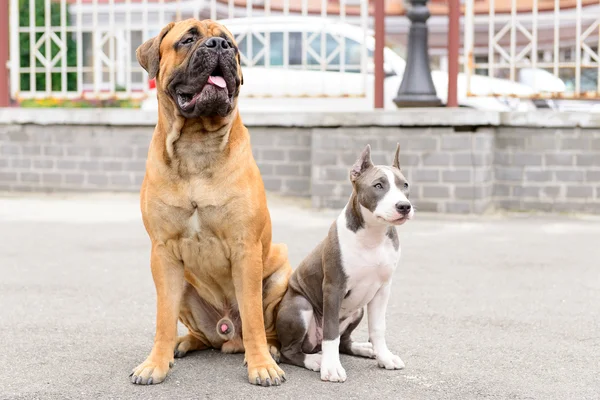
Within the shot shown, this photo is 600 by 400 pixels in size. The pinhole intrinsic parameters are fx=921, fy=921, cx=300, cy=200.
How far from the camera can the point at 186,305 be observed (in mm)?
4227

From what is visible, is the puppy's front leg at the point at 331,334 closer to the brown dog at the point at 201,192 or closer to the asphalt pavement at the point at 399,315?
the asphalt pavement at the point at 399,315

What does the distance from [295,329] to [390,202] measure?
0.75 meters

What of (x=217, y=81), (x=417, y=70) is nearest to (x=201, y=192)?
(x=217, y=81)

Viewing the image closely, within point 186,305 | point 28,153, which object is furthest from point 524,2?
point 186,305

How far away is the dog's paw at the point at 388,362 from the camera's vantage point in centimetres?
412

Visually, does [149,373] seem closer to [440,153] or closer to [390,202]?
[390,202]

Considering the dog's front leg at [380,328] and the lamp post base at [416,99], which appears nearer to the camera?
the dog's front leg at [380,328]

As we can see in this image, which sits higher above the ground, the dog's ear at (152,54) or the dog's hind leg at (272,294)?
the dog's ear at (152,54)

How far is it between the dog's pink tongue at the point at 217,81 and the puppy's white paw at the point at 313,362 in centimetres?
127

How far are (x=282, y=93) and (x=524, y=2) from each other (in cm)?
339

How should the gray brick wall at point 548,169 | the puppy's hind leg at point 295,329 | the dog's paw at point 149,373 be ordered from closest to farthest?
the dog's paw at point 149,373, the puppy's hind leg at point 295,329, the gray brick wall at point 548,169

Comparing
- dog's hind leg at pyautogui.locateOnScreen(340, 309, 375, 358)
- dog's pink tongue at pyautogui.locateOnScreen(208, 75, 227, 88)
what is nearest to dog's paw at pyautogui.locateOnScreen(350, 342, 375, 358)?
dog's hind leg at pyautogui.locateOnScreen(340, 309, 375, 358)

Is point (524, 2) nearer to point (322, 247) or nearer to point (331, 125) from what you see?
point (331, 125)

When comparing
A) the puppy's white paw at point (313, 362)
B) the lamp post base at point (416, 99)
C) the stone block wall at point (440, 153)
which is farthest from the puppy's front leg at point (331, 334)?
the lamp post base at point (416, 99)
